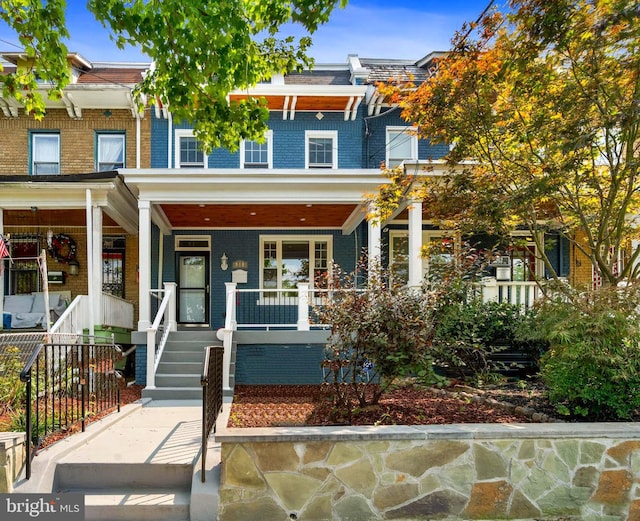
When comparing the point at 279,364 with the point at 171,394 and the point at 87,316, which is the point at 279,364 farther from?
the point at 87,316

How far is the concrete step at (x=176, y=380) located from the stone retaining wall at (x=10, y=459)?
153 inches

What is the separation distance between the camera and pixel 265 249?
1275cm

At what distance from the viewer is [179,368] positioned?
8.33 metres

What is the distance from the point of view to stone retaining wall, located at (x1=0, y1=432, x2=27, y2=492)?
12.7ft

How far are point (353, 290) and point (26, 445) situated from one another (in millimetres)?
3283

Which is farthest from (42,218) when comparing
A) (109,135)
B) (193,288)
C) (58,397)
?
(58,397)

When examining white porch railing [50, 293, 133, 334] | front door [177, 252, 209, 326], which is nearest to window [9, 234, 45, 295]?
white porch railing [50, 293, 133, 334]

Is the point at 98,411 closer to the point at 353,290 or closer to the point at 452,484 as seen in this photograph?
the point at 353,290

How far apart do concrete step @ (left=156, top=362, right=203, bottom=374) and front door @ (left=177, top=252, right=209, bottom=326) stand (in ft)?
14.1

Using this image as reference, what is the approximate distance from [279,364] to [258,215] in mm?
3511

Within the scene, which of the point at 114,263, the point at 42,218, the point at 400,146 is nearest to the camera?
the point at 42,218

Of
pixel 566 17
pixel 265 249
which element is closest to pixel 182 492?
pixel 566 17

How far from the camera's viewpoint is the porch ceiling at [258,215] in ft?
34.0

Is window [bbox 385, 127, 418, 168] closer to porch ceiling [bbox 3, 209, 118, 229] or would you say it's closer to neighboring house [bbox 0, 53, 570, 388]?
neighboring house [bbox 0, 53, 570, 388]
